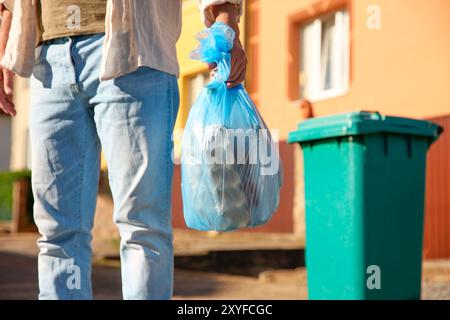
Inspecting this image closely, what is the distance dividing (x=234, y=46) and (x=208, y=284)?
4484 mm

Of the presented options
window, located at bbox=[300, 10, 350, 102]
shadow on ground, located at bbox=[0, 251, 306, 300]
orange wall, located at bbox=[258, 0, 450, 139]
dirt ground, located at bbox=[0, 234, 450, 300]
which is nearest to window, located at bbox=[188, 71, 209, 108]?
orange wall, located at bbox=[258, 0, 450, 139]

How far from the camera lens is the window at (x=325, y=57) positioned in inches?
427

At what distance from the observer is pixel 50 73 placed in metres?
2.67

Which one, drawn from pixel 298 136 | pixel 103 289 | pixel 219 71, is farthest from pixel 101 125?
pixel 103 289

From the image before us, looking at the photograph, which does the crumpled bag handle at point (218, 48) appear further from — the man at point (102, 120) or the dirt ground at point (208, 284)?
the dirt ground at point (208, 284)

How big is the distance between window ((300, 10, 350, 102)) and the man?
8.33m

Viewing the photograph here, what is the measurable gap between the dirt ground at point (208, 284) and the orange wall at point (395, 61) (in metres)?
2.30

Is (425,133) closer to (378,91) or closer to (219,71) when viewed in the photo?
(219,71)

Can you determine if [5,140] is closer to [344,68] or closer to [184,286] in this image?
[344,68]

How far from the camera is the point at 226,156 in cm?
259

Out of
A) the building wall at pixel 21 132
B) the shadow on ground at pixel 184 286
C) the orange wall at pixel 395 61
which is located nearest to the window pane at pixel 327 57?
the orange wall at pixel 395 61

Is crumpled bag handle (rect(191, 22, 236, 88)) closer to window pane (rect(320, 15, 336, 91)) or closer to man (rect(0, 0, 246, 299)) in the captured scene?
man (rect(0, 0, 246, 299))

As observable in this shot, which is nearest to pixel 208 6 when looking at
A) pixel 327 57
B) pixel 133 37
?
pixel 133 37

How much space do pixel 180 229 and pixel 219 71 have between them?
1140 cm
